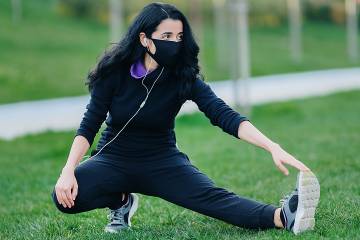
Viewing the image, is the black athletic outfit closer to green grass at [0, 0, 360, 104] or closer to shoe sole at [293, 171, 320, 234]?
shoe sole at [293, 171, 320, 234]

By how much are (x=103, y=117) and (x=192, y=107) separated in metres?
12.3

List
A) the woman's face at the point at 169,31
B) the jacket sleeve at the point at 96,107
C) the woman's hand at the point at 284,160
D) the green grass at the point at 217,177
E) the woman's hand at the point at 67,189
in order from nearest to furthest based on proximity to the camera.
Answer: the woman's hand at the point at 284,160, the woman's hand at the point at 67,189, the woman's face at the point at 169,31, the jacket sleeve at the point at 96,107, the green grass at the point at 217,177

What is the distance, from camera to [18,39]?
29.5 metres

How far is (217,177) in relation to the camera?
28.3 ft

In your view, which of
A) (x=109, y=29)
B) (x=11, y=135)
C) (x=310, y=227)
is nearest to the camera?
(x=310, y=227)

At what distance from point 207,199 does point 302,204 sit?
685mm

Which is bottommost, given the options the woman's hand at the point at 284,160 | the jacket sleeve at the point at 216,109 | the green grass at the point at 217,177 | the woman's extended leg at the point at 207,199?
the green grass at the point at 217,177

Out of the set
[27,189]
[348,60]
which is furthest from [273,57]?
[27,189]

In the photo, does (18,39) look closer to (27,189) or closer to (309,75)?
(309,75)

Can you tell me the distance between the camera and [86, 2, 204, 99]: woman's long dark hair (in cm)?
541

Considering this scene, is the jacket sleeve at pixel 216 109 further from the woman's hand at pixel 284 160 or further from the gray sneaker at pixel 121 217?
the gray sneaker at pixel 121 217

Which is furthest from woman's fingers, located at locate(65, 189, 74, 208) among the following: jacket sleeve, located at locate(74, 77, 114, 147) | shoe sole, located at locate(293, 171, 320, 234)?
shoe sole, located at locate(293, 171, 320, 234)

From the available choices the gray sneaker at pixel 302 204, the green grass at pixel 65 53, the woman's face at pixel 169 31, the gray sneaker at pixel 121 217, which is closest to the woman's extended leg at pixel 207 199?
the gray sneaker at pixel 302 204

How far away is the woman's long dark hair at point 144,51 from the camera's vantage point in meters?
5.41
